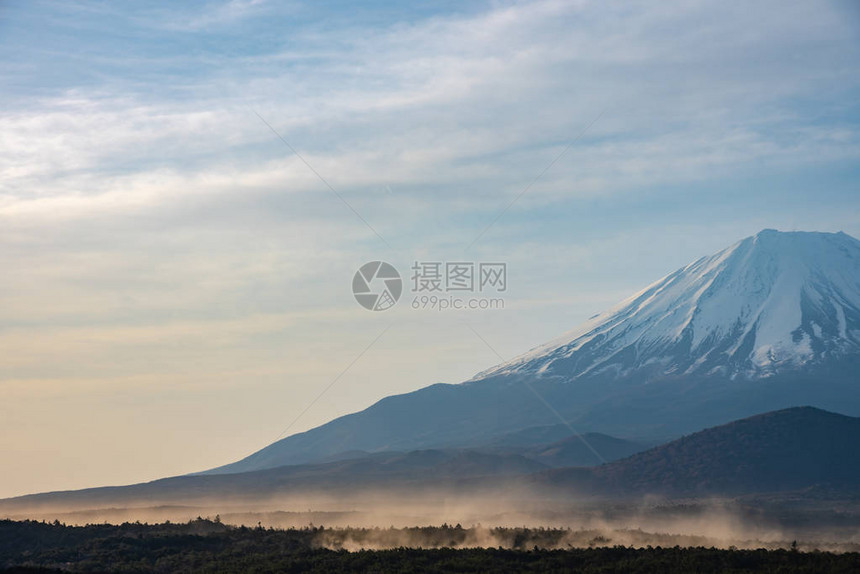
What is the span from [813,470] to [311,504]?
2656 inches

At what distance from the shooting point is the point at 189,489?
547ft

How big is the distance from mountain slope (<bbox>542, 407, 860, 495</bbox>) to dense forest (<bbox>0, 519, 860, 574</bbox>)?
276 feet

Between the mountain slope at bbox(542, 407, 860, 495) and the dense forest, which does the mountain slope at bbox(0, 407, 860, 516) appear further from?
the dense forest

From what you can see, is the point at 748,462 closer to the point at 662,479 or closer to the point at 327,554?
the point at 662,479

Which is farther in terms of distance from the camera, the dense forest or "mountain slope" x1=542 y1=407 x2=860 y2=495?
"mountain slope" x1=542 y1=407 x2=860 y2=495

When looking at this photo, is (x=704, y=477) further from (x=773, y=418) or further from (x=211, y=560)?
(x=211, y=560)

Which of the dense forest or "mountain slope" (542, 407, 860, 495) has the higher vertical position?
"mountain slope" (542, 407, 860, 495)

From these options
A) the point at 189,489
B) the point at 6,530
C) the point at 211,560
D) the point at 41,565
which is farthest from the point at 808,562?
the point at 189,489

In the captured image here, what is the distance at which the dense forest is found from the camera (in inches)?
1962

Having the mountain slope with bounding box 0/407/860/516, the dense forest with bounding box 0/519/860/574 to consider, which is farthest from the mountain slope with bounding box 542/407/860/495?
the dense forest with bounding box 0/519/860/574

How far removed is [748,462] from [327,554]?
104 meters

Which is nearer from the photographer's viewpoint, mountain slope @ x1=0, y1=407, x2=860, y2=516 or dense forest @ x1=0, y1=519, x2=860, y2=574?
dense forest @ x1=0, y1=519, x2=860, y2=574

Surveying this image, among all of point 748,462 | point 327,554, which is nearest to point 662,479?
point 748,462

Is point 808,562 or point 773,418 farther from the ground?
point 773,418
